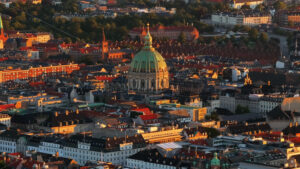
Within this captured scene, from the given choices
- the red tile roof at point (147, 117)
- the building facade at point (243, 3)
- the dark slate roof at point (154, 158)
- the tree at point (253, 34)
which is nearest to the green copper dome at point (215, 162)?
the dark slate roof at point (154, 158)

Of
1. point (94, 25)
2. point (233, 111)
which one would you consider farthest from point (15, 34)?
point (233, 111)

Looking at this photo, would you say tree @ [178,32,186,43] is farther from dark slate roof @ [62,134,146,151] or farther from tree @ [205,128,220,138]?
dark slate roof @ [62,134,146,151]

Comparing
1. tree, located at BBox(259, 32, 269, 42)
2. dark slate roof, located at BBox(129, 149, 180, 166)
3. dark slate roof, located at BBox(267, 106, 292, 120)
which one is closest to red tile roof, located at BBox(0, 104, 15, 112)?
dark slate roof, located at BBox(267, 106, 292, 120)

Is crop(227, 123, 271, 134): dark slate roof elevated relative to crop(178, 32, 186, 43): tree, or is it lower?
elevated

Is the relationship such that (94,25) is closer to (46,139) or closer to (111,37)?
(111,37)

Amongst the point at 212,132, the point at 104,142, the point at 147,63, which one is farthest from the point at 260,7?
the point at 104,142

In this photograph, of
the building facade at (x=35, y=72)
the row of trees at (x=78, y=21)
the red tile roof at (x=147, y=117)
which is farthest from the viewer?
the row of trees at (x=78, y=21)

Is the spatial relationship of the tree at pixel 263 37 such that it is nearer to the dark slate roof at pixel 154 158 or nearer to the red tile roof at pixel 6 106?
the red tile roof at pixel 6 106

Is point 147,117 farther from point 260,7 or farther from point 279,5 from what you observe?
point 279,5
